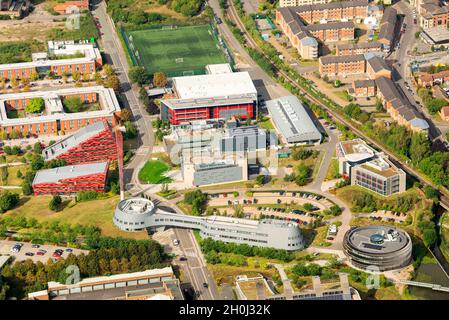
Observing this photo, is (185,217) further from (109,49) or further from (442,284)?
(109,49)

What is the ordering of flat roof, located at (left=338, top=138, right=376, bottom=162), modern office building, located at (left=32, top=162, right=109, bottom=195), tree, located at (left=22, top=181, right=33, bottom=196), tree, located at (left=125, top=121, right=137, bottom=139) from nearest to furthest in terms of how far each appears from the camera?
modern office building, located at (left=32, top=162, right=109, bottom=195) → tree, located at (left=22, top=181, right=33, bottom=196) → flat roof, located at (left=338, top=138, right=376, bottom=162) → tree, located at (left=125, top=121, right=137, bottom=139)

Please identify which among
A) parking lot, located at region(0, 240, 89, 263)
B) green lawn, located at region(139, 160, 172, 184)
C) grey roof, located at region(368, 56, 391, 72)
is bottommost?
green lawn, located at region(139, 160, 172, 184)

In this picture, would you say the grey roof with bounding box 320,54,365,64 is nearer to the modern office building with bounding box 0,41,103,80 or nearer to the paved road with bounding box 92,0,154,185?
the paved road with bounding box 92,0,154,185

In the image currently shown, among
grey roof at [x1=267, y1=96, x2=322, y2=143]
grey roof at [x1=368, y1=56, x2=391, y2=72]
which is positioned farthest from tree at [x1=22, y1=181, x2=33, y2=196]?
grey roof at [x1=368, y1=56, x2=391, y2=72]

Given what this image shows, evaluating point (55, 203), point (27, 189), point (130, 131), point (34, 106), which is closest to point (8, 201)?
point (27, 189)

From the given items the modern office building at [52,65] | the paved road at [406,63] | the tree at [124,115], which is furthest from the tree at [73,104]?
the paved road at [406,63]

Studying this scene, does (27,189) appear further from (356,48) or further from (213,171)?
(356,48)

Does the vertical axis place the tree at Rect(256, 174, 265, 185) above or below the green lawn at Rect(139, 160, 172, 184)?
above
